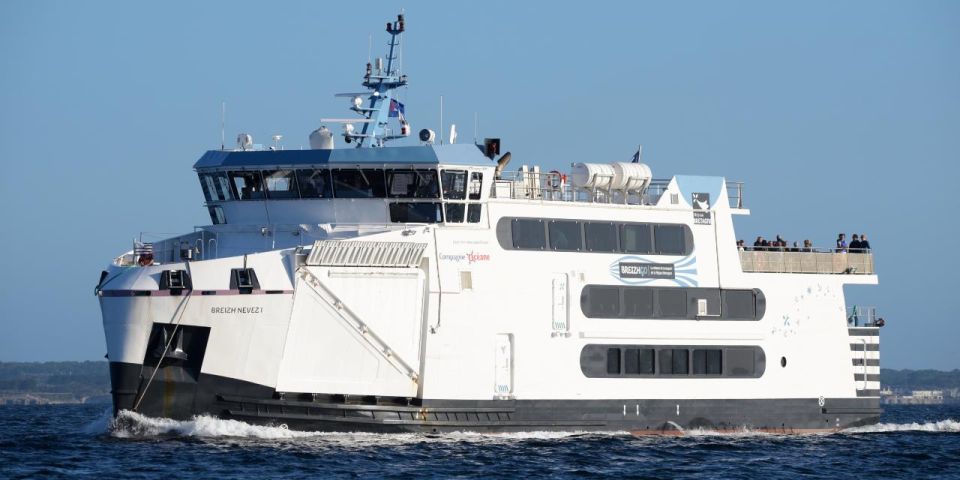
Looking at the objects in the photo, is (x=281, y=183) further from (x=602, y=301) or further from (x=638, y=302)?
(x=638, y=302)

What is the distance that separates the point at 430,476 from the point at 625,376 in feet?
27.7

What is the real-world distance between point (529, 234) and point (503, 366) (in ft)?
9.84

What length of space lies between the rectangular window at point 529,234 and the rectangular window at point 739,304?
5.34 m

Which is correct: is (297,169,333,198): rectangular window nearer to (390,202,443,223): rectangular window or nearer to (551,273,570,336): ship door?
(390,202,443,223): rectangular window

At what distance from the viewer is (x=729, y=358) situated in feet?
112

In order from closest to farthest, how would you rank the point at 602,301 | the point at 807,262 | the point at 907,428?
the point at 602,301 < the point at 807,262 < the point at 907,428

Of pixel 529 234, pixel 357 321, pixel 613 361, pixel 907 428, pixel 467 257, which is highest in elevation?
pixel 529 234

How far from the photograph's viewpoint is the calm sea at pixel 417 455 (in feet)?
84.4

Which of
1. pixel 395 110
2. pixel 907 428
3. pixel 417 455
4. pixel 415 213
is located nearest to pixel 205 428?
pixel 417 455

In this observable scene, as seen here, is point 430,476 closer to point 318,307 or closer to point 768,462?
point 318,307

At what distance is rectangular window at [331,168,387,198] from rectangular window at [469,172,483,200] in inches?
74.3

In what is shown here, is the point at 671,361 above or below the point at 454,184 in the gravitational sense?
below

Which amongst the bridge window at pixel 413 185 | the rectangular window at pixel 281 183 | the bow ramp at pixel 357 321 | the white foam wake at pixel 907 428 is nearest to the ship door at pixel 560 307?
the bow ramp at pixel 357 321

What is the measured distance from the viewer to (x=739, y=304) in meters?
34.6
